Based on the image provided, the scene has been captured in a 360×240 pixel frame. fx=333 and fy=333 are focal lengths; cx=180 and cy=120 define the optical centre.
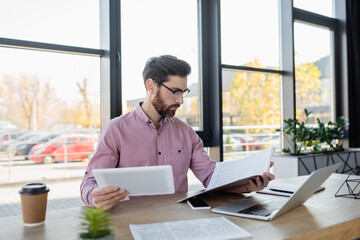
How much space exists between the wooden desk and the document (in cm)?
8

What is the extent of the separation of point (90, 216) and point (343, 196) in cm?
119

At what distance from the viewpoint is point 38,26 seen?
95.8 inches

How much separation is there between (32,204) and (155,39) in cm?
221

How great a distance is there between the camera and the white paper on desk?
86 centimetres

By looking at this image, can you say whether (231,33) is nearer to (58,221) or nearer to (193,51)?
(193,51)

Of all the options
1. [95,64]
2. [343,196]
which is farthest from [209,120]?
[343,196]

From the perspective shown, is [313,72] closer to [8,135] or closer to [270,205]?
[270,205]

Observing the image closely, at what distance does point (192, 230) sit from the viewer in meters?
0.92

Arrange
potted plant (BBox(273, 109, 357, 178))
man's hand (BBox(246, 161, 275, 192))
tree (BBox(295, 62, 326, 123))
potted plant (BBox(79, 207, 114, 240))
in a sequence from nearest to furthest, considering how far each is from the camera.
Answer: potted plant (BBox(79, 207, 114, 240)) → man's hand (BBox(246, 161, 275, 192)) → potted plant (BBox(273, 109, 357, 178)) → tree (BBox(295, 62, 326, 123))

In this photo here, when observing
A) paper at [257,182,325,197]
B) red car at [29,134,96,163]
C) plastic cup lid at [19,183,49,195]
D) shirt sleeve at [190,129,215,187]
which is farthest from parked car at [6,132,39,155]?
paper at [257,182,325,197]

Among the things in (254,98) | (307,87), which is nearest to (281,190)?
(254,98)

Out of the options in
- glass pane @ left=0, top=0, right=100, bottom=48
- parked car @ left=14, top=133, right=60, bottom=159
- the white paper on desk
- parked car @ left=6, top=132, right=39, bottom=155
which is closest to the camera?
the white paper on desk

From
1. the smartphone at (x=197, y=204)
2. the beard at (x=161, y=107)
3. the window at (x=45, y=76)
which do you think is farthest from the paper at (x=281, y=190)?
the window at (x=45, y=76)

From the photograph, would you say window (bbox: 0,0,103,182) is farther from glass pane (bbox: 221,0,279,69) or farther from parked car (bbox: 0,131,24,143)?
glass pane (bbox: 221,0,279,69)
